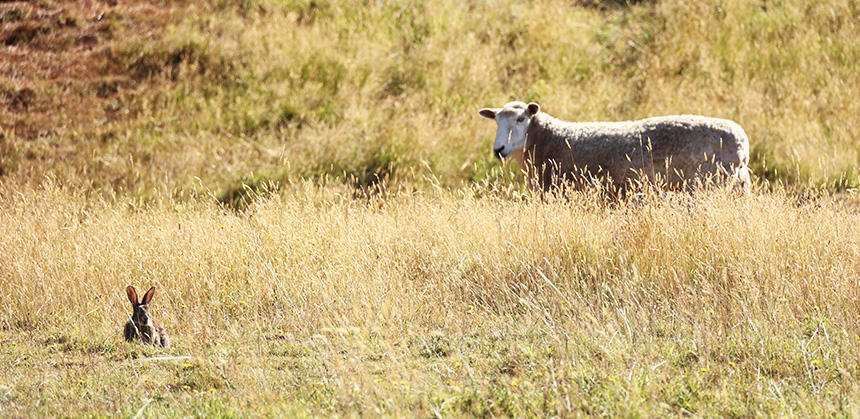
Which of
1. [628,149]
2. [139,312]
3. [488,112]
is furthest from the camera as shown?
[488,112]

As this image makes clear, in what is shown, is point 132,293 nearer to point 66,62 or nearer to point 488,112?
point 488,112

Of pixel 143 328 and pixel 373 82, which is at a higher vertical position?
pixel 373 82

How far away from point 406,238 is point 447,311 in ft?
4.48

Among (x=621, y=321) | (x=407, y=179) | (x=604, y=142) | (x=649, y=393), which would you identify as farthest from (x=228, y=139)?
(x=649, y=393)

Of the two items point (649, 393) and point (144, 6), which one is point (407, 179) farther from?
point (144, 6)

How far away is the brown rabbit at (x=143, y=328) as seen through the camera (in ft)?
18.8

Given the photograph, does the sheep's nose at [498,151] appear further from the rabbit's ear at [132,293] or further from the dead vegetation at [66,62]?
the dead vegetation at [66,62]

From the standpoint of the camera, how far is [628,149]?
28.3 feet

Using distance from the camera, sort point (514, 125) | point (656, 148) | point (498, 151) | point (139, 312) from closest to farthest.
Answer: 1. point (139, 312)
2. point (656, 148)
3. point (498, 151)
4. point (514, 125)

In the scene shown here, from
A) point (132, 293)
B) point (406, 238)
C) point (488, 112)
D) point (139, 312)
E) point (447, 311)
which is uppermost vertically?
point (488, 112)

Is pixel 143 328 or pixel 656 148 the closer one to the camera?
pixel 143 328

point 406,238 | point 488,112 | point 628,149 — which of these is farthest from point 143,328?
point 488,112

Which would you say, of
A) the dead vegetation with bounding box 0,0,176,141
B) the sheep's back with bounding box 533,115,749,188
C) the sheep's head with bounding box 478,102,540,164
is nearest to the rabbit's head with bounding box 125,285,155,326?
the sheep's back with bounding box 533,115,749,188

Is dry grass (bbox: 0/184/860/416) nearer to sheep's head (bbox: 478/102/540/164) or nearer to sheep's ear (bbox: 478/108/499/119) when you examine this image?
sheep's head (bbox: 478/102/540/164)
